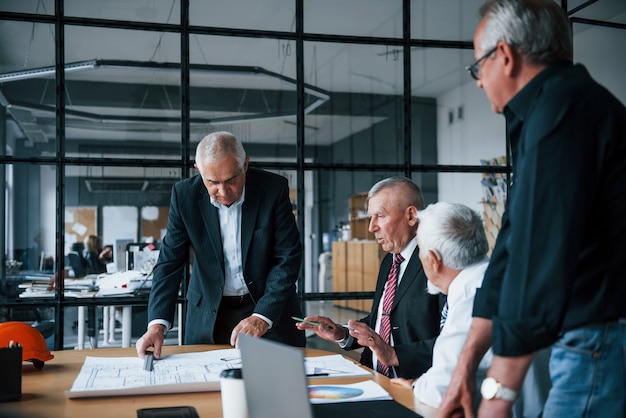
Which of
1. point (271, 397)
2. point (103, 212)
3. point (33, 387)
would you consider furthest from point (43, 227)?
point (271, 397)

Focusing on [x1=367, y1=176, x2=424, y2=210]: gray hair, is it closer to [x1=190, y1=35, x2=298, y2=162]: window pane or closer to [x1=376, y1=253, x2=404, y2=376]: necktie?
[x1=376, y1=253, x2=404, y2=376]: necktie

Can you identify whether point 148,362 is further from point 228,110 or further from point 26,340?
point 228,110

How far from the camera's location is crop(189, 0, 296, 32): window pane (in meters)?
3.66

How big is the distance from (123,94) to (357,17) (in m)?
1.41

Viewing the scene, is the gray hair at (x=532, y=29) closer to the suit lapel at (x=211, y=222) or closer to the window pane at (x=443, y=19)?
the suit lapel at (x=211, y=222)

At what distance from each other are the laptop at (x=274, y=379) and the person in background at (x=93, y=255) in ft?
8.37

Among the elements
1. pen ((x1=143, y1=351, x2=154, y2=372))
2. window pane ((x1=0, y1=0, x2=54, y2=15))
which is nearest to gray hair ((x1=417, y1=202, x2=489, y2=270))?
pen ((x1=143, y1=351, x2=154, y2=372))

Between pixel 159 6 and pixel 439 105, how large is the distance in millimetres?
1737

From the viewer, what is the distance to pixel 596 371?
3.93ft

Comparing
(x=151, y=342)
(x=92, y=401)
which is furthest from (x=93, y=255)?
(x=92, y=401)

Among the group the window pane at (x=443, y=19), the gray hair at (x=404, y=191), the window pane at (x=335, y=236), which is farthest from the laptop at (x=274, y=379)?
the window pane at (x=443, y=19)

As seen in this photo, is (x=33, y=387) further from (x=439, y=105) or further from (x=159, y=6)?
(x=439, y=105)

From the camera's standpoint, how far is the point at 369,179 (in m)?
3.90

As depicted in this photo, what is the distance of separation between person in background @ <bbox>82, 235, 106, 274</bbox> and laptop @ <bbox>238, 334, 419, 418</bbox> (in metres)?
2.55
